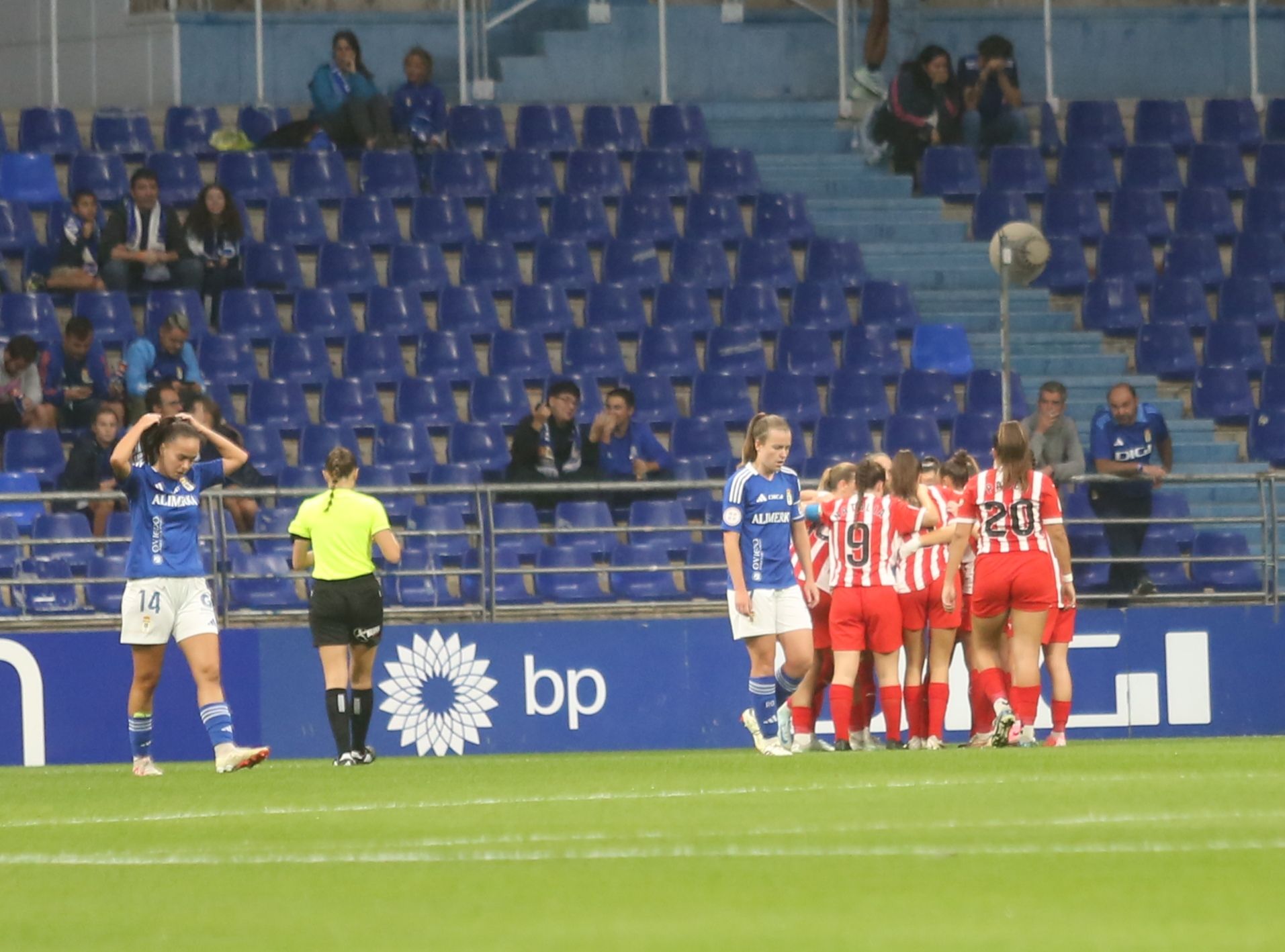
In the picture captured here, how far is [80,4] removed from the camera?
72.8 feet

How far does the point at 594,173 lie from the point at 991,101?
4.07 metres

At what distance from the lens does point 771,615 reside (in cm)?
1296

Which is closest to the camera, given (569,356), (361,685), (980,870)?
(980,870)

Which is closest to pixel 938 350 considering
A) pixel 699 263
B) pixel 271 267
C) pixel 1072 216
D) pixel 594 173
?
pixel 699 263

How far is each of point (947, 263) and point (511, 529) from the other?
22.4ft

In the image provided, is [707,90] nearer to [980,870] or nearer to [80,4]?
[80,4]

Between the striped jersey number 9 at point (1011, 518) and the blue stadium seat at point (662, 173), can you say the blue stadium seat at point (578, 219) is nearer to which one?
the blue stadium seat at point (662, 173)

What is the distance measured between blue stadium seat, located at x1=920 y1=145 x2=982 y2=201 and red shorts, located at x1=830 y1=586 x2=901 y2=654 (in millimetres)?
8517

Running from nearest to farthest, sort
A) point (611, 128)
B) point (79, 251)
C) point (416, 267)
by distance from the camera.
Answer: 1. point (79, 251)
2. point (416, 267)
3. point (611, 128)

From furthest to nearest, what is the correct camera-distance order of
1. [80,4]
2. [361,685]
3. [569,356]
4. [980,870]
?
[80,4] → [569,356] → [361,685] → [980,870]

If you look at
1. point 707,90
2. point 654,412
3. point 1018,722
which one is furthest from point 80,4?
point 1018,722

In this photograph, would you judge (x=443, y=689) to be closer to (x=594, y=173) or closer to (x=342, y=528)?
(x=342, y=528)

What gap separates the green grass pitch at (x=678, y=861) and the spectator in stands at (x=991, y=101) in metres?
11.3

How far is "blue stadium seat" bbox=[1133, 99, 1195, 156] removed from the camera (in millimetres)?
22594
